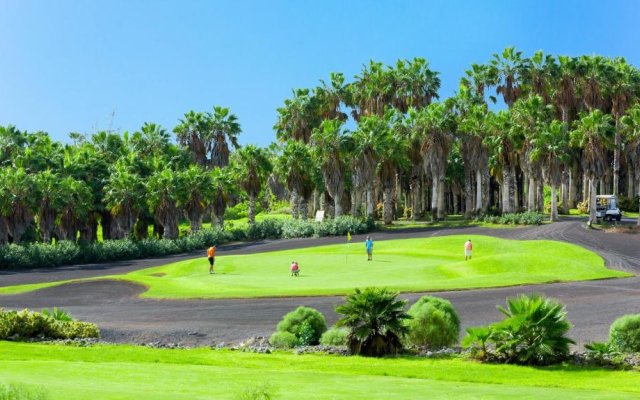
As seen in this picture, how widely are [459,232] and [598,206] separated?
17973 mm

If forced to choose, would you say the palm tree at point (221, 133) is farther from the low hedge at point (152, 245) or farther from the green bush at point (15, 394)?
the green bush at point (15, 394)

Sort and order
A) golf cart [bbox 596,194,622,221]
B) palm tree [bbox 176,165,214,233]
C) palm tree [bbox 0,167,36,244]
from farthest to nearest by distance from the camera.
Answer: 1. golf cart [bbox 596,194,622,221]
2. palm tree [bbox 176,165,214,233]
3. palm tree [bbox 0,167,36,244]

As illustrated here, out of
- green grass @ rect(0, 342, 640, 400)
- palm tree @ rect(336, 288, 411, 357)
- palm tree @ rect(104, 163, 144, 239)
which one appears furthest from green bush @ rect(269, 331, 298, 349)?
palm tree @ rect(104, 163, 144, 239)

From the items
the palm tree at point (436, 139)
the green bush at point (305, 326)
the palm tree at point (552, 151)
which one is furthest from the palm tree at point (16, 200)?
the green bush at point (305, 326)

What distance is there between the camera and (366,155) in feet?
297

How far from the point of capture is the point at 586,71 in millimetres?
97062

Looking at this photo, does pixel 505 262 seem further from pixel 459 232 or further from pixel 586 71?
pixel 586 71

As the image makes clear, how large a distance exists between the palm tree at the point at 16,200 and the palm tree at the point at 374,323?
57.6 metres

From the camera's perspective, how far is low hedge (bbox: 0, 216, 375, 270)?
6694 centimetres

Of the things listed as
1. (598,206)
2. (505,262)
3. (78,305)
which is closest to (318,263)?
(505,262)

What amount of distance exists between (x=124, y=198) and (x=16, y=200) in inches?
424

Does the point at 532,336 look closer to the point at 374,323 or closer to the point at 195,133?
the point at 374,323

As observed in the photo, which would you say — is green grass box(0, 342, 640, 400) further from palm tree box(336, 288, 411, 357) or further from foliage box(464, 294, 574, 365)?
palm tree box(336, 288, 411, 357)

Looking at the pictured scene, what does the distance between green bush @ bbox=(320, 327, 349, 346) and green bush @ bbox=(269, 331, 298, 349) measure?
92 centimetres
